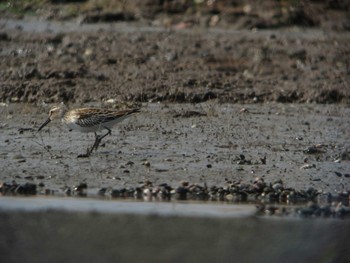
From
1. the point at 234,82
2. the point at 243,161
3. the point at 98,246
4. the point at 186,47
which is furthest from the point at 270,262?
the point at 186,47

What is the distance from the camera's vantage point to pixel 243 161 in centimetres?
1280

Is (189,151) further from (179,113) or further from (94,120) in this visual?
(179,113)

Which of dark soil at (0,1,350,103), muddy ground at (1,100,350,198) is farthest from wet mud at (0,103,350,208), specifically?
dark soil at (0,1,350,103)

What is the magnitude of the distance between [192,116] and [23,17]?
26.9 feet

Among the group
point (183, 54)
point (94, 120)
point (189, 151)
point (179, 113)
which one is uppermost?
point (183, 54)

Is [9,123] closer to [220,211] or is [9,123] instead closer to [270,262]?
[220,211]

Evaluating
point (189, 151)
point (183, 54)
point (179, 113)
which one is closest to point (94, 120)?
point (189, 151)

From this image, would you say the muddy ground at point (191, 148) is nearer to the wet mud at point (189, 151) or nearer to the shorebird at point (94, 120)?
the wet mud at point (189, 151)

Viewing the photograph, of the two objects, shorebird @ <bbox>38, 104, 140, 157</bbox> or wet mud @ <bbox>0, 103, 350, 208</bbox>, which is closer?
wet mud @ <bbox>0, 103, 350, 208</bbox>

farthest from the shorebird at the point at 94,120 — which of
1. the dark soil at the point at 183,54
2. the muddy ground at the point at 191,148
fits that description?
the dark soil at the point at 183,54

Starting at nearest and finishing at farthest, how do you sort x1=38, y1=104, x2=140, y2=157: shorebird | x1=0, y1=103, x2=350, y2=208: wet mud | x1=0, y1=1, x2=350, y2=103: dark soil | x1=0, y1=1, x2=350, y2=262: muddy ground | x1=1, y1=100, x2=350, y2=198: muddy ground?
1. x1=0, y1=1, x2=350, y2=262: muddy ground
2. x1=0, y1=103, x2=350, y2=208: wet mud
3. x1=1, y1=100, x2=350, y2=198: muddy ground
4. x1=38, y1=104, x2=140, y2=157: shorebird
5. x1=0, y1=1, x2=350, y2=103: dark soil

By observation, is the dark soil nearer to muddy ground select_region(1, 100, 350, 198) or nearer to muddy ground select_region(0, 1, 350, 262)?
muddy ground select_region(0, 1, 350, 262)

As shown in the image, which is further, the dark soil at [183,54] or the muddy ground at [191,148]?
the dark soil at [183,54]

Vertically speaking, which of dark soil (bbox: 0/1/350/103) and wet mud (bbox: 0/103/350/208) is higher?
dark soil (bbox: 0/1/350/103)
